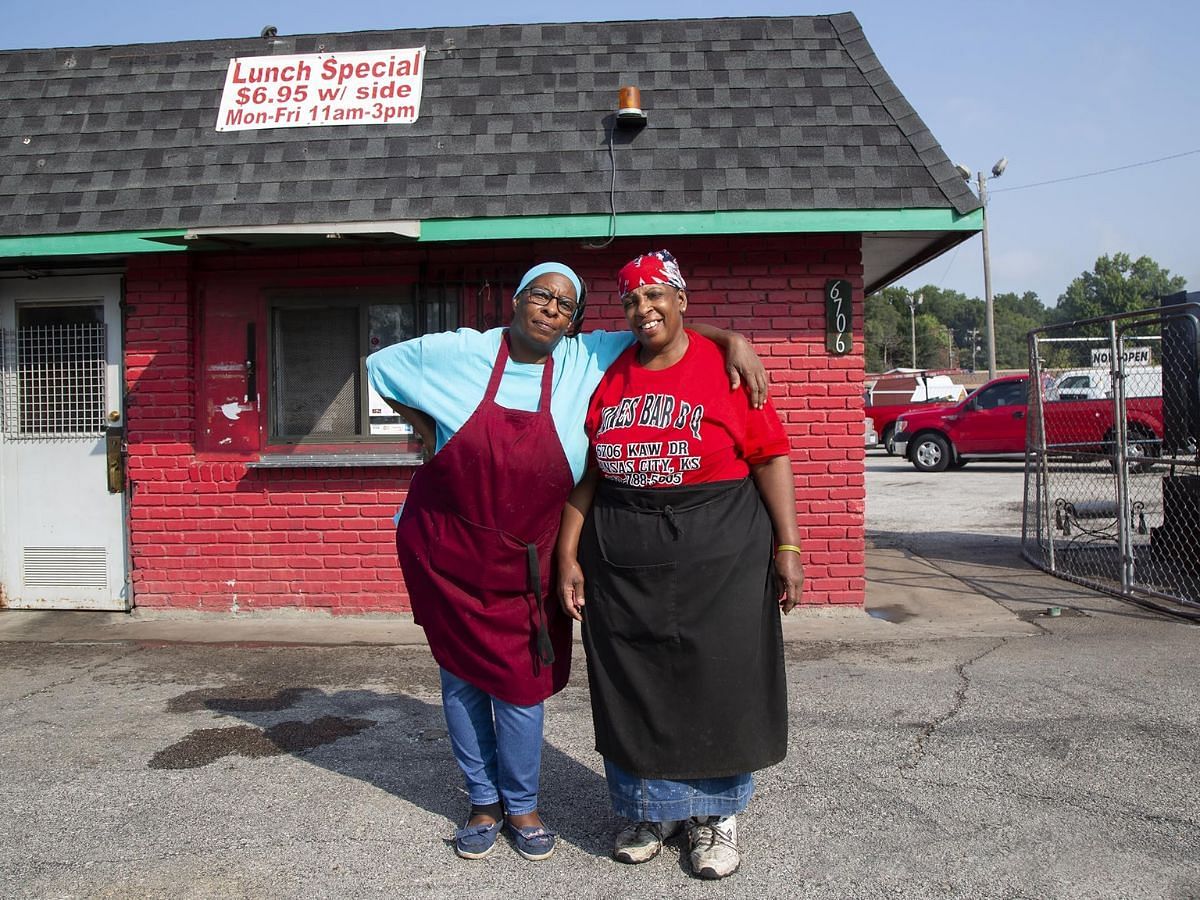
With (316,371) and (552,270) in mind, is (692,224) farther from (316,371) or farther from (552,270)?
(552,270)

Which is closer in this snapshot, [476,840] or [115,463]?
[476,840]

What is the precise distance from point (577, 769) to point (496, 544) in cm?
131

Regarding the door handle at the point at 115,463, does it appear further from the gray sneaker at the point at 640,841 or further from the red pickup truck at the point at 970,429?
the red pickup truck at the point at 970,429

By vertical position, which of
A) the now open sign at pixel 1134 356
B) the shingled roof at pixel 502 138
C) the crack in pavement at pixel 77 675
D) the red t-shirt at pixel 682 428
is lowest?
the crack in pavement at pixel 77 675

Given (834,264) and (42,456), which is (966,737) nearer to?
(834,264)

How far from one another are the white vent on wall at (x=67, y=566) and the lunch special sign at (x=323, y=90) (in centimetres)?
298

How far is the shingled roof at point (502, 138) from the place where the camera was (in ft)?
21.0

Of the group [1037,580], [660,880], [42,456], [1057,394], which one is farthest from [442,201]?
[1057,394]

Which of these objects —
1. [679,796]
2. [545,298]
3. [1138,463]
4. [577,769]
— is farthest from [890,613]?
[545,298]

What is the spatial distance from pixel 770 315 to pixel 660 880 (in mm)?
4269

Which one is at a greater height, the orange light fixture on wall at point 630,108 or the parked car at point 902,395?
the orange light fixture on wall at point 630,108

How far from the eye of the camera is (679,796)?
319cm

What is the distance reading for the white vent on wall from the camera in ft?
23.2

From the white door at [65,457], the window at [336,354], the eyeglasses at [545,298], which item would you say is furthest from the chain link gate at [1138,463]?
the white door at [65,457]
